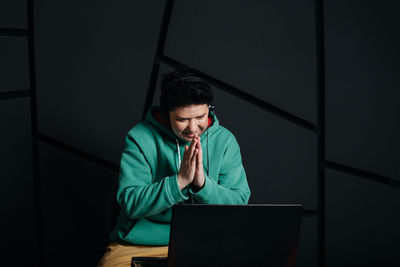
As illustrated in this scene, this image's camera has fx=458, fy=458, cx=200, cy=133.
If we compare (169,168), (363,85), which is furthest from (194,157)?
(363,85)

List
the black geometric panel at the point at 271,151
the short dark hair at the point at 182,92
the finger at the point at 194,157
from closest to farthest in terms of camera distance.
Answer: the finger at the point at 194,157 → the short dark hair at the point at 182,92 → the black geometric panel at the point at 271,151

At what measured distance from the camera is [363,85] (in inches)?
89.1

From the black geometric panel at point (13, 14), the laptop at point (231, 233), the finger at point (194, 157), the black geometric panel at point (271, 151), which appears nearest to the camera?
the laptop at point (231, 233)

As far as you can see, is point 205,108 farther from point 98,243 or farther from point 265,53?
point 98,243

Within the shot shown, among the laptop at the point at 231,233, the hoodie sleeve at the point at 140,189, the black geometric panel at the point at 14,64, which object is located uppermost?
the black geometric panel at the point at 14,64

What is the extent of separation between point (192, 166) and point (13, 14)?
1336 mm

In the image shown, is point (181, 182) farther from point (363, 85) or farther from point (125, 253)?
point (363, 85)

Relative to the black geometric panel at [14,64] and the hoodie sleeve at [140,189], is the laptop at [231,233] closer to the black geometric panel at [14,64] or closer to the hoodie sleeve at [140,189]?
the hoodie sleeve at [140,189]

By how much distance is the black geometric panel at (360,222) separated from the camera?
2.35 meters

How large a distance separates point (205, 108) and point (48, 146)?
3.70 ft

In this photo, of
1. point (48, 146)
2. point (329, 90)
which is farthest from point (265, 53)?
point (48, 146)

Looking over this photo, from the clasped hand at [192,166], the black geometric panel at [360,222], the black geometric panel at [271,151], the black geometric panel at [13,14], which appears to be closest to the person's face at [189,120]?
the clasped hand at [192,166]

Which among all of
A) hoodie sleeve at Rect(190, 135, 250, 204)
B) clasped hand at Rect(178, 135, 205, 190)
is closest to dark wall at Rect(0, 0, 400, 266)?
hoodie sleeve at Rect(190, 135, 250, 204)

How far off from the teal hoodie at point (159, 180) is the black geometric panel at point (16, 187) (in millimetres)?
854
